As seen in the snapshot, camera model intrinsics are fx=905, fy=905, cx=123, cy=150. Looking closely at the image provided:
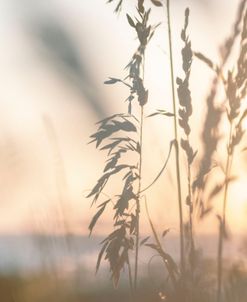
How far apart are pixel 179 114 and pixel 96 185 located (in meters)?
0.37

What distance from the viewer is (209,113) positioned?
3135 mm

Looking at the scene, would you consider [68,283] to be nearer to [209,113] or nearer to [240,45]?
[209,113]

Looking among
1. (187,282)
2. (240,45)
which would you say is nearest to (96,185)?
(187,282)

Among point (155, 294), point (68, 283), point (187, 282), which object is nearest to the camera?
point (187, 282)

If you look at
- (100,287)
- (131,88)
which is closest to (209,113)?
(131,88)

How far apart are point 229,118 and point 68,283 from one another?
0.96 metres

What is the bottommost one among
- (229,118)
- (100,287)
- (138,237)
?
(100,287)

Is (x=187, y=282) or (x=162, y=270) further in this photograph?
(x=162, y=270)

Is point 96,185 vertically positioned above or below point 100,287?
above

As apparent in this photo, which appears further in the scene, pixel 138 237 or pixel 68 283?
pixel 68 283

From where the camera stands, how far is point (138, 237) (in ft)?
10.2

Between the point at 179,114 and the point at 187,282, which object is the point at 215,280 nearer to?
the point at 187,282

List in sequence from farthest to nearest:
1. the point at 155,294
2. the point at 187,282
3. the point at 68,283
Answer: the point at 68,283 < the point at 155,294 < the point at 187,282

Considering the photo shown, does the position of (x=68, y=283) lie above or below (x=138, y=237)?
below
